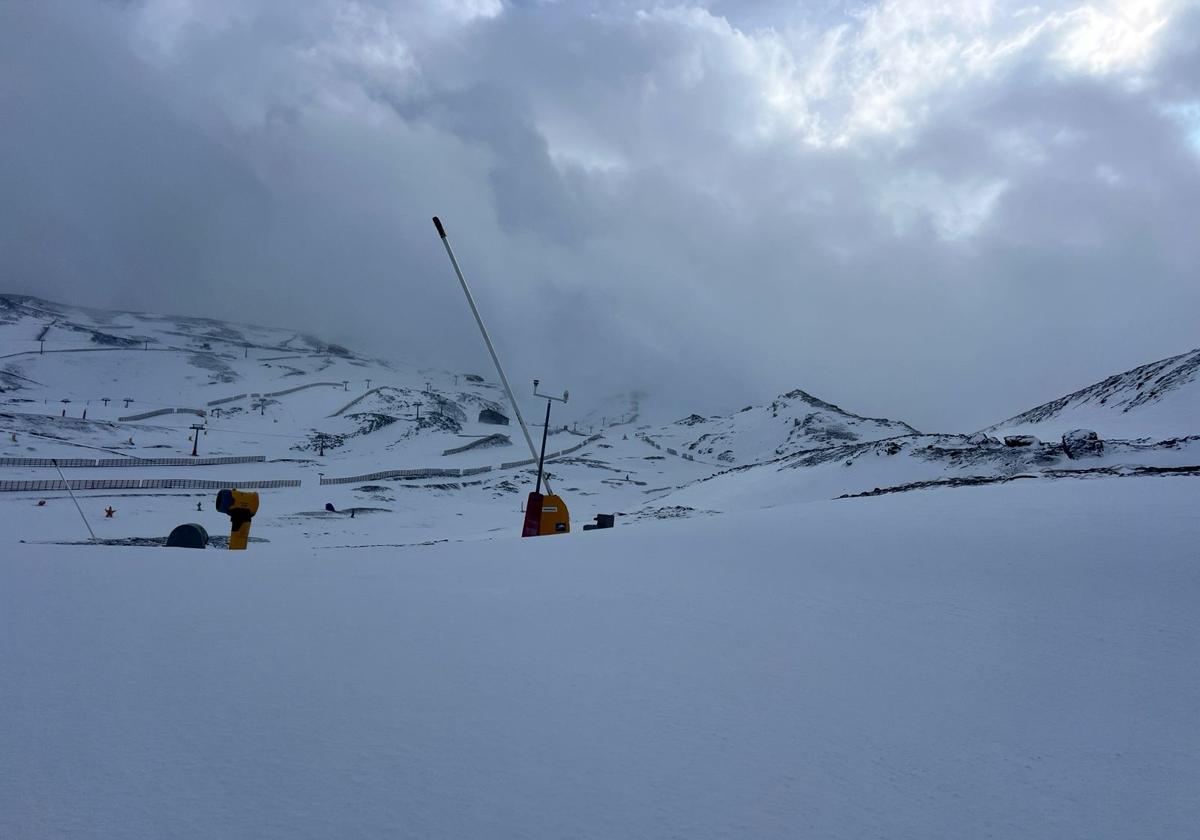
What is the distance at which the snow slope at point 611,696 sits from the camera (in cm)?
249

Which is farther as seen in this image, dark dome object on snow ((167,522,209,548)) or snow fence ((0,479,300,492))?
snow fence ((0,479,300,492))

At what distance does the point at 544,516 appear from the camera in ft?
44.5

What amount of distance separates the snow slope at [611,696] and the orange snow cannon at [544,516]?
678 centimetres

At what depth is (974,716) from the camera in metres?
3.34

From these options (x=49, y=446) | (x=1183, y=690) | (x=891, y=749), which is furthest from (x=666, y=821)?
(x=49, y=446)

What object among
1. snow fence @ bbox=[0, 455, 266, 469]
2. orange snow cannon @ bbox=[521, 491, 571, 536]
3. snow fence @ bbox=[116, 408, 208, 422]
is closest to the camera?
orange snow cannon @ bbox=[521, 491, 571, 536]

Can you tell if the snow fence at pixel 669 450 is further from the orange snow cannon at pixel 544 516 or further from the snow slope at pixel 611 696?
the snow slope at pixel 611 696

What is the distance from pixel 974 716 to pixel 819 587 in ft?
7.30

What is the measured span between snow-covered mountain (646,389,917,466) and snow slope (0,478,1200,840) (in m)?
63.9

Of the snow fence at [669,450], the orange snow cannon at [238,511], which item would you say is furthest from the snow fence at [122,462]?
the snow fence at [669,450]

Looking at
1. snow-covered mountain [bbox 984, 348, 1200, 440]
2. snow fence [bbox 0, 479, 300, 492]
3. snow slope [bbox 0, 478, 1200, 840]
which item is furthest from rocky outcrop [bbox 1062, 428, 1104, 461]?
snow fence [bbox 0, 479, 300, 492]

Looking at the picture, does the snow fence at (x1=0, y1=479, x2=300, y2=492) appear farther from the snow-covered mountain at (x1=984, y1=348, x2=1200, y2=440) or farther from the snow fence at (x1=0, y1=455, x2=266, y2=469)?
the snow-covered mountain at (x1=984, y1=348, x2=1200, y2=440)

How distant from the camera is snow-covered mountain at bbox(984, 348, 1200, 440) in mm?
22453

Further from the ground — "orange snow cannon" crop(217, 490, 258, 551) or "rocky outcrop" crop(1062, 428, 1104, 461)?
"rocky outcrop" crop(1062, 428, 1104, 461)
